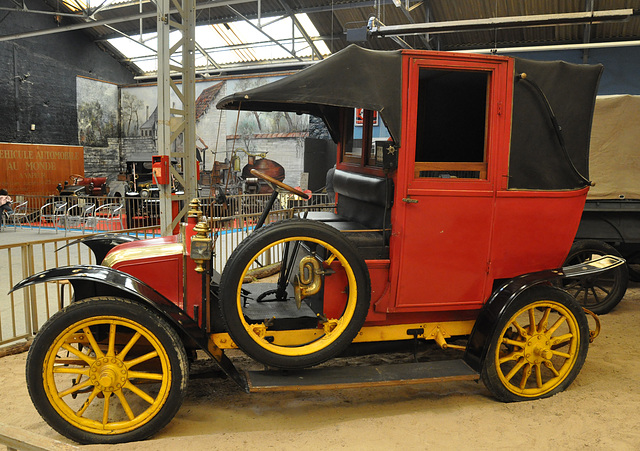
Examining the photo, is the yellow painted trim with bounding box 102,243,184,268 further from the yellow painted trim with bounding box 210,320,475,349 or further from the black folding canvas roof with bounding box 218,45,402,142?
the black folding canvas roof with bounding box 218,45,402,142

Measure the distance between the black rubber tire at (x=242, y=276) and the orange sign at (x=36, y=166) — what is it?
50.1ft

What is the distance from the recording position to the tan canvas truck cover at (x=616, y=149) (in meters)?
5.93

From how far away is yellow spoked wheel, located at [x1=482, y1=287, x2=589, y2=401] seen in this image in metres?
3.34

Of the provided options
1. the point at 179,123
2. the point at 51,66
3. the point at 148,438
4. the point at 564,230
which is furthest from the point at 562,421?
the point at 51,66

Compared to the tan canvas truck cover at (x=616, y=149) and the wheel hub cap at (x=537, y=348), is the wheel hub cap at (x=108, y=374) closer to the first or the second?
the wheel hub cap at (x=537, y=348)

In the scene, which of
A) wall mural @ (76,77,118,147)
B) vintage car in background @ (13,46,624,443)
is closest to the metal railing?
vintage car in background @ (13,46,624,443)

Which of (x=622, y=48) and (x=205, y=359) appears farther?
(x=622, y=48)

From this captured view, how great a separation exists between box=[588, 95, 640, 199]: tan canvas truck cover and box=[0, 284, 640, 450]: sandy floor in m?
2.79

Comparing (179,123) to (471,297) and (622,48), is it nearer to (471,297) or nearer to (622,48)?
(471,297)

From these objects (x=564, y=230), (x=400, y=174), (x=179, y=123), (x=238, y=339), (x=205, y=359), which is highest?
(x=179, y=123)

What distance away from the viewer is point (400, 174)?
3176mm

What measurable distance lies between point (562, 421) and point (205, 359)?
2746 millimetres

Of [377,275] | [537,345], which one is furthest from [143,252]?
[537,345]

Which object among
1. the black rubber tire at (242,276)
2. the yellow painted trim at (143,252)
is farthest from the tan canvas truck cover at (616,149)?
the yellow painted trim at (143,252)
